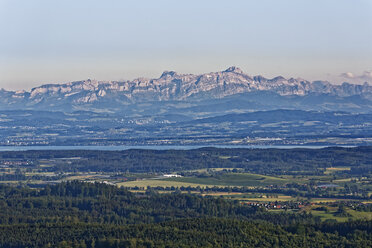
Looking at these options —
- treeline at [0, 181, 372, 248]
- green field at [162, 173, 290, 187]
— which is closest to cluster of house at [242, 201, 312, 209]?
treeline at [0, 181, 372, 248]

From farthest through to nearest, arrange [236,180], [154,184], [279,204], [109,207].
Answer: [236,180]
[154,184]
[279,204]
[109,207]

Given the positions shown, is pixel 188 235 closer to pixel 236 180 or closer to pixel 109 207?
pixel 109 207

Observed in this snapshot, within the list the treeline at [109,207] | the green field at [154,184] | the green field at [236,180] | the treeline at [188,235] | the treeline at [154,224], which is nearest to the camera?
the treeline at [188,235]

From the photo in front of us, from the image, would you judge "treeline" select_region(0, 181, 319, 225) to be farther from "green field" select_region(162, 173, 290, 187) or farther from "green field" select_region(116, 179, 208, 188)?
"green field" select_region(162, 173, 290, 187)

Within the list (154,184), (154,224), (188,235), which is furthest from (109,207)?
(154,184)

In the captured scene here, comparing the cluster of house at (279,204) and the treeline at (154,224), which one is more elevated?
the treeline at (154,224)

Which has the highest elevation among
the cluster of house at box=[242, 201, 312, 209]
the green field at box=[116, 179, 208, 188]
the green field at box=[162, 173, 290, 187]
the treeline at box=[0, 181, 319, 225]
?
the treeline at box=[0, 181, 319, 225]

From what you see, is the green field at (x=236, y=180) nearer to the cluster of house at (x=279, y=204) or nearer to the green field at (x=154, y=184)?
the green field at (x=154, y=184)

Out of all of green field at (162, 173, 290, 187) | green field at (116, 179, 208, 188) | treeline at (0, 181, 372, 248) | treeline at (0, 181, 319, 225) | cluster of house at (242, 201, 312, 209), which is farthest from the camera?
green field at (162, 173, 290, 187)

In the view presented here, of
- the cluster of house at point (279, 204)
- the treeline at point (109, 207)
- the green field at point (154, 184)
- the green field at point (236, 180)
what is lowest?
the green field at point (236, 180)

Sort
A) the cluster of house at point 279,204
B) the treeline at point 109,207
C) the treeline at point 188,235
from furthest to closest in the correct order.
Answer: the cluster of house at point 279,204 → the treeline at point 109,207 → the treeline at point 188,235

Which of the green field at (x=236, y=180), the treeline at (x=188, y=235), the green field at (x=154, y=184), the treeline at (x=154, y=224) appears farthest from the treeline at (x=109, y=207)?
the green field at (x=236, y=180)

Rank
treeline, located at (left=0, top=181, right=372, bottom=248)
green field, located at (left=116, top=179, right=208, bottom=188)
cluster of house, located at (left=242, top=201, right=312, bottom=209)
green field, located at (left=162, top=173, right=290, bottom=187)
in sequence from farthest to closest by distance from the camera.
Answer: green field, located at (left=162, top=173, right=290, bottom=187), green field, located at (left=116, top=179, right=208, bottom=188), cluster of house, located at (left=242, top=201, right=312, bottom=209), treeline, located at (left=0, top=181, right=372, bottom=248)
